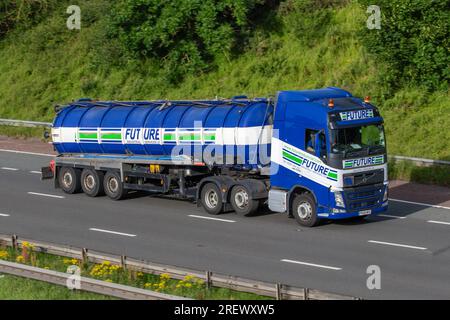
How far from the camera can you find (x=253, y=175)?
79.5 ft

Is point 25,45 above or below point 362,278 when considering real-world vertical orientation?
above

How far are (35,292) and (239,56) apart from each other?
974 inches

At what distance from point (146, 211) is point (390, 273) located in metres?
8.94

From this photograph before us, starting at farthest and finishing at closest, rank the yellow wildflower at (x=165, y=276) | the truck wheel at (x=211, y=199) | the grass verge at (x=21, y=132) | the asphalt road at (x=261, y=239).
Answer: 1. the grass verge at (x=21, y=132)
2. the truck wheel at (x=211, y=199)
3. the asphalt road at (x=261, y=239)
4. the yellow wildflower at (x=165, y=276)

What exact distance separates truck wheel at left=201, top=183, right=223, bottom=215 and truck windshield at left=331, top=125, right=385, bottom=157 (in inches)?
152

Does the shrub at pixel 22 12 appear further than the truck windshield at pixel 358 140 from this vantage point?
Yes

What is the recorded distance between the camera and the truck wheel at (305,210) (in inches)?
891

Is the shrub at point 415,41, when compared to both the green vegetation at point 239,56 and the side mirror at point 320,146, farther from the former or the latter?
the side mirror at point 320,146

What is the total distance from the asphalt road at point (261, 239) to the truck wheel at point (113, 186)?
267 millimetres

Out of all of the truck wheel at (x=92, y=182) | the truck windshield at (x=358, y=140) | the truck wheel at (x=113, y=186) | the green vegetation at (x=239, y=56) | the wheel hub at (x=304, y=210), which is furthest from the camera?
the green vegetation at (x=239, y=56)

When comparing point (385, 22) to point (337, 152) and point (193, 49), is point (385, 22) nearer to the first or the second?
point (193, 49)

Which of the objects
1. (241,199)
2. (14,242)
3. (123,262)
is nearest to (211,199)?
(241,199)

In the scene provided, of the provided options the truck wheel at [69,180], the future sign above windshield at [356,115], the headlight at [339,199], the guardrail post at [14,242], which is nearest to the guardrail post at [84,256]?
the guardrail post at [14,242]
